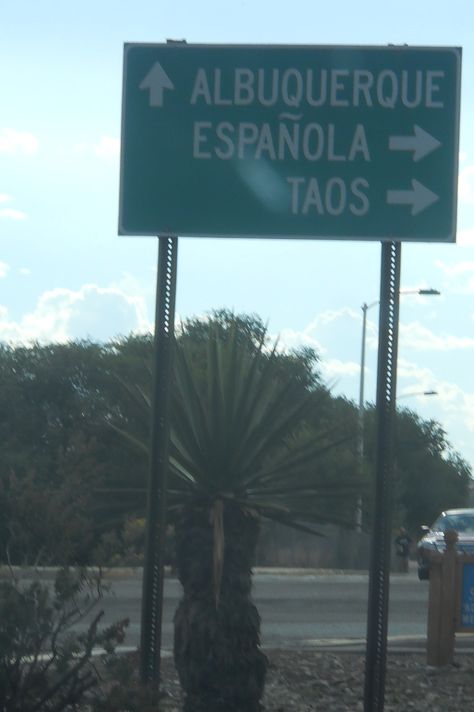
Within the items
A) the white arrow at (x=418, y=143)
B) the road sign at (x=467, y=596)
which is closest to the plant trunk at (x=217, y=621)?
the white arrow at (x=418, y=143)

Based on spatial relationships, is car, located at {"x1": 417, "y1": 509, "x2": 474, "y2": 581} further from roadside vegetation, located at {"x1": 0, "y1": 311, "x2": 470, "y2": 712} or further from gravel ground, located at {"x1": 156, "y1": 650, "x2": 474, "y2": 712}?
roadside vegetation, located at {"x1": 0, "y1": 311, "x2": 470, "y2": 712}

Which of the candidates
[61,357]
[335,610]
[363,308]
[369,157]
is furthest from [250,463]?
[61,357]

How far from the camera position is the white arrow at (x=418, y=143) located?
291 inches

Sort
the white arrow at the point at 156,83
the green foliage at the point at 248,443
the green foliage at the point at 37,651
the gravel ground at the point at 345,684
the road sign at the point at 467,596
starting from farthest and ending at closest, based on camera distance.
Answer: the road sign at the point at 467,596 → the gravel ground at the point at 345,684 → the green foliage at the point at 248,443 → the white arrow at the point at 156,83 → the green foliage at the point at 37,651

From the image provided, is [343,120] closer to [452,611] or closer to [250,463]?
[250,463]

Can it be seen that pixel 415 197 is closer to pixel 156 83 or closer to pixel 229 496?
pixel 156 83

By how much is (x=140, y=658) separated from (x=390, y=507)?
1.58 meters

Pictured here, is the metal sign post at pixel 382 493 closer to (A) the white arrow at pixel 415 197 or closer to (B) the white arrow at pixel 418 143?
(A) the white arrow at pixel 415 197

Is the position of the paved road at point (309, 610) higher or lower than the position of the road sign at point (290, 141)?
lower

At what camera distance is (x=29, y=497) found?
6.60 meters

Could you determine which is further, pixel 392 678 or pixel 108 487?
pixel 392 678

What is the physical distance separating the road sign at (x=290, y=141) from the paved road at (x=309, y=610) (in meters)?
5.95

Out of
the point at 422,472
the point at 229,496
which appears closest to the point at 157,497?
the point at 229,496

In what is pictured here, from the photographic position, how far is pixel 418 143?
292 inches
